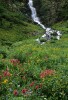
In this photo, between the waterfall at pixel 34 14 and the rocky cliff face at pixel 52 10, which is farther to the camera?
the rocky cliff face at pixel 52 10

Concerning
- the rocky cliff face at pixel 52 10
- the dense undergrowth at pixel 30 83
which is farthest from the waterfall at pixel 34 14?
the dense undergrowth at pixel 30 83

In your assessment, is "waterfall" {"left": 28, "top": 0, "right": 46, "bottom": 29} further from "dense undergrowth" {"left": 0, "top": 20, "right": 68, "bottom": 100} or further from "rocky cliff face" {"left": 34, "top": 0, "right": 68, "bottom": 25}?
"dense undergrowth" {"left": 0, "top": 20, "right": 68, "bottom": 100}

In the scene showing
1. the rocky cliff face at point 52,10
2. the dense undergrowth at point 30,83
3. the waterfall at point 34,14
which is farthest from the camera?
the rocky cliff face at point 52,10

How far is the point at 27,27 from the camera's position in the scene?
66.0 m

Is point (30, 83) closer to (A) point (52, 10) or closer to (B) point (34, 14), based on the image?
(B) point (34, 14)

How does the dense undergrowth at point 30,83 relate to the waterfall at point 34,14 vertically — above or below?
below

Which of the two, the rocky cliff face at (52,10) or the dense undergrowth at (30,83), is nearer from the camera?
the dense undergrowth at (30,83)

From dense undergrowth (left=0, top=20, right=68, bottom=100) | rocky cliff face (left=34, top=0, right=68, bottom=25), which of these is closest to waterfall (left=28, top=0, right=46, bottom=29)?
rocky cliff face (left=34, top=0, right=68, bottom=25)

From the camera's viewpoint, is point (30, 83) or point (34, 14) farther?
point (34, 14)

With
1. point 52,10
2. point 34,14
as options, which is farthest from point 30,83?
point 52,10

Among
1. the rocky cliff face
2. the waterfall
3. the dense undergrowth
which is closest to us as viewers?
the dense undergrowth

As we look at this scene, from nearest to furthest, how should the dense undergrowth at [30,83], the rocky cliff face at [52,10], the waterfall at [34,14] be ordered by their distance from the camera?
1. the dense undergrowth at [30,83]
2. the waterfall at [34,14]
3. the rocky cliff face at [52,10]

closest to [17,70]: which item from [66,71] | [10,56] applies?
[66,71]

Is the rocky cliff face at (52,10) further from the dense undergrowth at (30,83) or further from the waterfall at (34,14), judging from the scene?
the dense undergrowth at (30,83)
